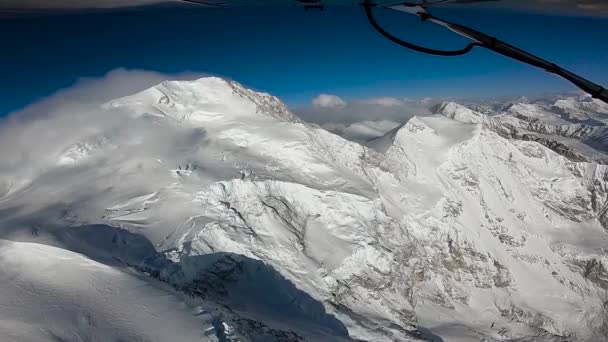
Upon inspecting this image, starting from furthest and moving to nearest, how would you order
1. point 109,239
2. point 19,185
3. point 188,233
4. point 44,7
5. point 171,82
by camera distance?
point 171,82 → point 19,185 → point 188,233 → point 109,239 → point 44,7

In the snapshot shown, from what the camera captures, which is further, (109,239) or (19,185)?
(19,185)

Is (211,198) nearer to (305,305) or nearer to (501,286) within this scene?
(305,305)

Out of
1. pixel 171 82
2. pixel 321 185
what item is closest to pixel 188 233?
pixel 321 185

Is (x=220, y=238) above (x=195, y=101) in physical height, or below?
below

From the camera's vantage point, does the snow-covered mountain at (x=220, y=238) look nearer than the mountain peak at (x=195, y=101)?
Yes

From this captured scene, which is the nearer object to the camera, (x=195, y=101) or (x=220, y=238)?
(x=220, y=238)

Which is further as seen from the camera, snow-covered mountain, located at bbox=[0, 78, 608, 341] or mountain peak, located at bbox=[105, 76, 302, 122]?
mountain peak, located at bbox=[105, 76, 302, 122]

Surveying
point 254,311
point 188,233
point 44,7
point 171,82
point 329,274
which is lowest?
point 329,274

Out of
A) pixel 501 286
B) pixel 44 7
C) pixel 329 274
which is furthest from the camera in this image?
pixel 501 286
